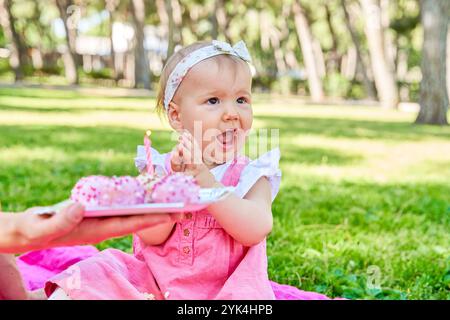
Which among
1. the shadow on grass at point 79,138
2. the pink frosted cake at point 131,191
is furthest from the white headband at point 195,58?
the shadow on grass at point 79,138

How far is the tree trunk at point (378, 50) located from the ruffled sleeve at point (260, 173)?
55.7ft

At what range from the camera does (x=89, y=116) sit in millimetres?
13195

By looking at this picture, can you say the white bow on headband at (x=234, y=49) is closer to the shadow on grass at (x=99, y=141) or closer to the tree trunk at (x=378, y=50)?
the shadow on grass at (x=99, y=141)

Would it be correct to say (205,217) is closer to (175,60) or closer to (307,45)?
(175,60)

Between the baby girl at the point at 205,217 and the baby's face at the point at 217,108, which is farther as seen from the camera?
the baby's face at the point at 217,108

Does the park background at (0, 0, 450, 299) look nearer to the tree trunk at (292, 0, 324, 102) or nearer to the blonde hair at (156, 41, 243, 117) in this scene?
the tree trunk at (292, 0, 324, 102)

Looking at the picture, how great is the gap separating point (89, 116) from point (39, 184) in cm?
770

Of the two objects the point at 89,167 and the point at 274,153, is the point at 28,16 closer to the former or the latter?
the point at 89,167

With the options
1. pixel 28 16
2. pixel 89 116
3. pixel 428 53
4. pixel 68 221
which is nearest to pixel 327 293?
pixel 68 221

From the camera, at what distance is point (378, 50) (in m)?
19.4

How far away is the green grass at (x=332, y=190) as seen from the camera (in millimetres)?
3562

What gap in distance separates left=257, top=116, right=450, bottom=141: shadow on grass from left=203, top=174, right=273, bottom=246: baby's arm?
28.6ft

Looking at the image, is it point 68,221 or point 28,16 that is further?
point 28,16

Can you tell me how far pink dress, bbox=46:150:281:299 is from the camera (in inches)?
81.4
